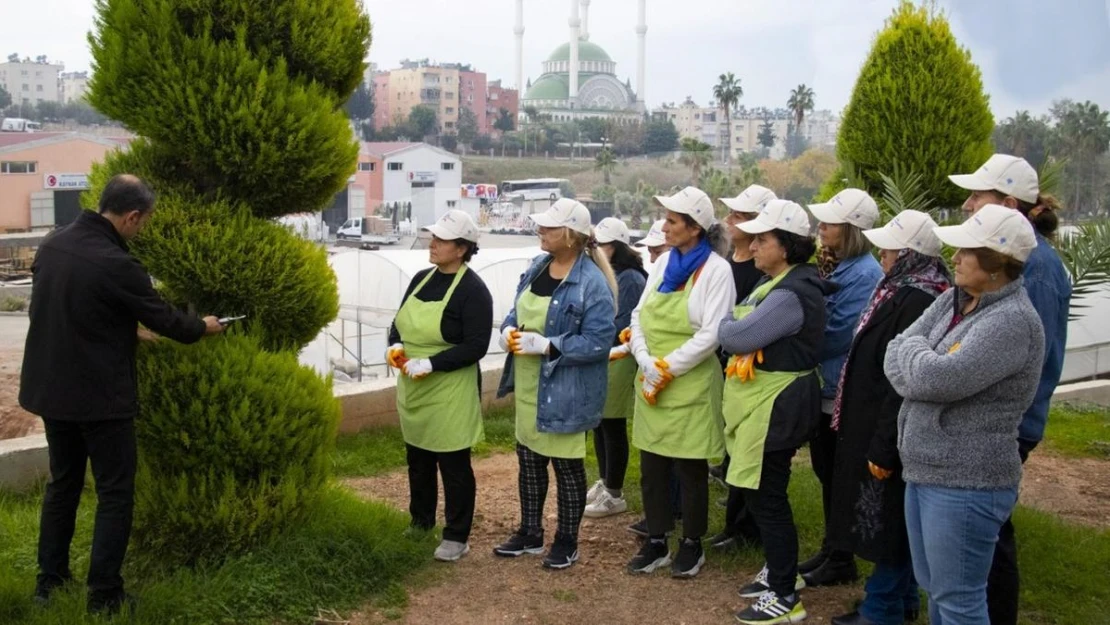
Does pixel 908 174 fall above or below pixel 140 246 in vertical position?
above

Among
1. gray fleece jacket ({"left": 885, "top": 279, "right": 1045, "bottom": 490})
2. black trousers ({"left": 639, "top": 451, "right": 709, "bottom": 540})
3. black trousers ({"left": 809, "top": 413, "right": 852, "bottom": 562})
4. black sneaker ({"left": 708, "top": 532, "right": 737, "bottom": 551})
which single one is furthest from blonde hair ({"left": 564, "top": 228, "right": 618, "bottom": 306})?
gray fleece jacket ({"left": 885, "top": 279, "right": 1045, "bottom": 490})

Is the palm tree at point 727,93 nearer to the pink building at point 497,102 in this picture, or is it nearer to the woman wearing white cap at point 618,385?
the pink building at point 497,102

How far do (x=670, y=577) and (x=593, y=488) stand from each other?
4.49 feet

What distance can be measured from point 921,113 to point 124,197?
17.9 ft

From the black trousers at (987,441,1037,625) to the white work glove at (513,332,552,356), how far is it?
7.39 ft

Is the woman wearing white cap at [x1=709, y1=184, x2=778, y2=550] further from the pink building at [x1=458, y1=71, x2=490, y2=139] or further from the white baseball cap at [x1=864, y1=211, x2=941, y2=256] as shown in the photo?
the pink building at [x1=458, y1=71, x2=490, y2=139]

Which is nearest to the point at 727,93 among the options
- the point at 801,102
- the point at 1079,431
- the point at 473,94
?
the point at 801,102

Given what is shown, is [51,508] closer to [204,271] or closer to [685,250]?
[204,271]

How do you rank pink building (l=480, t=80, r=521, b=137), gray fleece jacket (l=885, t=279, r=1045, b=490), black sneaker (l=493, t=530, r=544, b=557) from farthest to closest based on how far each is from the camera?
pink building (l=480, t=80, r=521, b=137)
black sneaker (l=493, t=530, r=544, b=557)
gray fleece jacket (l=885, t=279, r=1045, b=490)

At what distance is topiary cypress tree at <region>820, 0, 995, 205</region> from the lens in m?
7.47

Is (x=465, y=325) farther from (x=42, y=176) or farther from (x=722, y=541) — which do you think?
(x=42, y=176)

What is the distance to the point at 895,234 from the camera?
4.39 meters

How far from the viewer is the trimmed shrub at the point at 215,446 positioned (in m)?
4.78

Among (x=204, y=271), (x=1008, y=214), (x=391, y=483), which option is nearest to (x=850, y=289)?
(x=1008, y=214)
